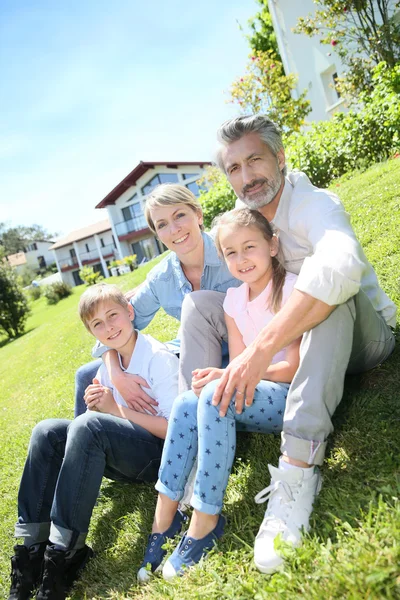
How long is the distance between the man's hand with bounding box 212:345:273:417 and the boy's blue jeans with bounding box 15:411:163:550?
0.74 meters

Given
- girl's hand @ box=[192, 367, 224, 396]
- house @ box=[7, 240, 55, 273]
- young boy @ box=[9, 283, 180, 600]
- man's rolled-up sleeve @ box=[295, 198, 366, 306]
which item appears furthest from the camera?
house @ box=[7, 240, 55, 273]

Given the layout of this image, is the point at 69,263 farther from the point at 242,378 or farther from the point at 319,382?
the point at 319,382

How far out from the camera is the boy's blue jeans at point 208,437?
2.08 meters

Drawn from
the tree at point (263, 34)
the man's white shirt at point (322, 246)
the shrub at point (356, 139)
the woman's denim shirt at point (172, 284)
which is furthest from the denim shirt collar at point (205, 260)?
the tree at point (263, 34)

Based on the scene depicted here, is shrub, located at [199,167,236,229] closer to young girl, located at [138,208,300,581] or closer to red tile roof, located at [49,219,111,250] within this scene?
young girl, located at [138,208,300,581]

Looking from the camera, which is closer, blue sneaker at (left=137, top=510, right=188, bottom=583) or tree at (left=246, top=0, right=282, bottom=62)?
blue sneaker at (left=137, top=510, right=188, bottom=583)

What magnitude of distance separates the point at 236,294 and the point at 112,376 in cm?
89

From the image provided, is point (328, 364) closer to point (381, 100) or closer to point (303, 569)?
point (303, 569)

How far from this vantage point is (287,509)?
1.95m

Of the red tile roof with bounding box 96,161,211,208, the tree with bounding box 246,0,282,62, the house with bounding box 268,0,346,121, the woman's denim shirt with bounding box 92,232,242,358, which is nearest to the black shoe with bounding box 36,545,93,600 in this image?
the woman's denim shirt with bounding box 92,232,242,358

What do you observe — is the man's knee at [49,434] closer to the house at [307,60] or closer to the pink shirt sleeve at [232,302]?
the pink shirt sleeve at [232,302]

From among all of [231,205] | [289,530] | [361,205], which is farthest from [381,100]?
[289,530]

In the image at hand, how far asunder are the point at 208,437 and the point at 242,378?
0.94ft

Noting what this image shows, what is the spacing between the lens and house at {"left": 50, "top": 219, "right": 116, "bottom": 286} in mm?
51219
